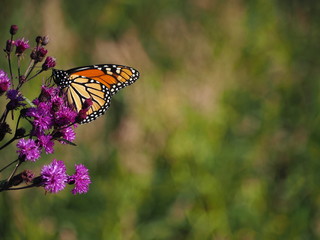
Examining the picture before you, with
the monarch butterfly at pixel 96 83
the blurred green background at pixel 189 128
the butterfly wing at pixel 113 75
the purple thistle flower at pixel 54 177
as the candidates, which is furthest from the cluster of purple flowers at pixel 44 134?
the blurred green background at pixel 189 128

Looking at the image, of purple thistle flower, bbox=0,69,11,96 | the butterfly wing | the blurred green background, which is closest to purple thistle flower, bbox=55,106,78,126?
purple thistle flower, bbox=0,69,11,96

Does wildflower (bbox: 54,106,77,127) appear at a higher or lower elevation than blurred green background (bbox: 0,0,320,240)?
lower

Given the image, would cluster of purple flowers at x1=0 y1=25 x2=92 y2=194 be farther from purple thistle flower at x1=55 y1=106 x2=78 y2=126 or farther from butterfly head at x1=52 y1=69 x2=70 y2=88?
butterfly head at x1=52 y1=69 x2=70 y2=88

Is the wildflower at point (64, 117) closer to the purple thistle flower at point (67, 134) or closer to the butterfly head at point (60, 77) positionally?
the purple thistle flower at point (67, 134)

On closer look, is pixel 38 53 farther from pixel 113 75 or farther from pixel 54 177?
pixel 113 75

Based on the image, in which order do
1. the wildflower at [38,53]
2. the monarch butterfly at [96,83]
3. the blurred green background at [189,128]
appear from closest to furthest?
the wildflower at [38,53] → the monarch butterfly at [96,83] → the blurred green background at [189,128]

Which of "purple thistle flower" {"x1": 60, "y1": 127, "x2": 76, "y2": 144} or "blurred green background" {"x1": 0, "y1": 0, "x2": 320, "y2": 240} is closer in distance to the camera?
"purple thistle flower" {"x1": 60, "y1": 127, "x2": 76, "y2": 144}
